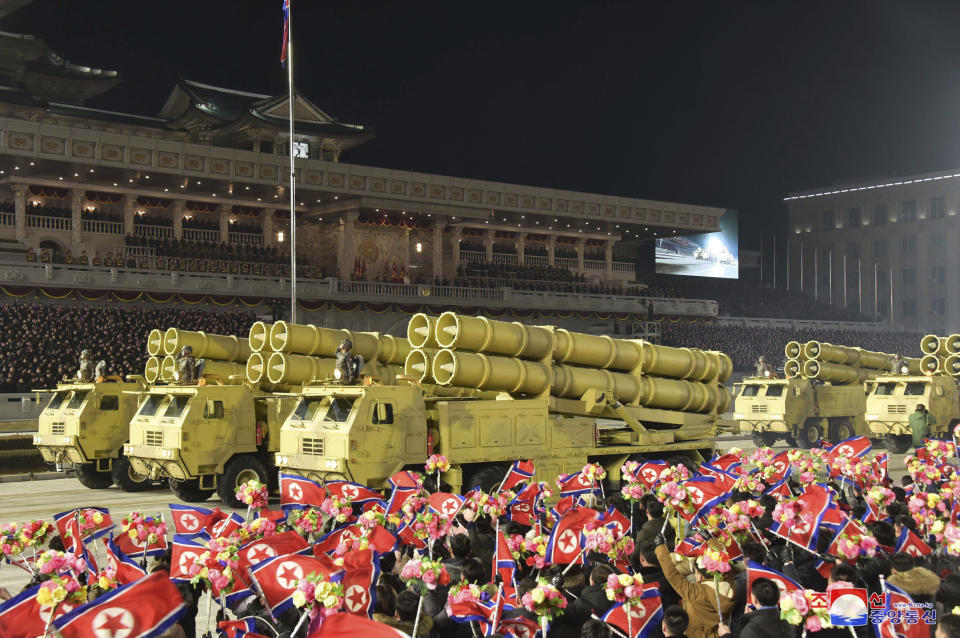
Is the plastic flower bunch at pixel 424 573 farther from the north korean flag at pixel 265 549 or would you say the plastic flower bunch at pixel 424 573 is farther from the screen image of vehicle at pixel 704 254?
the screen image of vehicle at pixel 704 254

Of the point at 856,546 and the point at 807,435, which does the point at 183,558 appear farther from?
the point at 807,435

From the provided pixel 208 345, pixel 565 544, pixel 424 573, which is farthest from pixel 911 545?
pixel 208 345

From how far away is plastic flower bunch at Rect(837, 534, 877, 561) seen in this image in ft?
25.7

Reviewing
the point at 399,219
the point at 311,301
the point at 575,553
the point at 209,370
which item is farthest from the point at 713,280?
the point at 575,553

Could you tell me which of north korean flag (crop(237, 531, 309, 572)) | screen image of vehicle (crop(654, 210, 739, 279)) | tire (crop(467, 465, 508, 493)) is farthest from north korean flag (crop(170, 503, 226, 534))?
screen image of vehicle (crop(654, 210, 739, 279))

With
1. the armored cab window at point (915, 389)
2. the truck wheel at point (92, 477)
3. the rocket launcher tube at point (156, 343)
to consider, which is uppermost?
the rocket launcher tube at point (156, 343)

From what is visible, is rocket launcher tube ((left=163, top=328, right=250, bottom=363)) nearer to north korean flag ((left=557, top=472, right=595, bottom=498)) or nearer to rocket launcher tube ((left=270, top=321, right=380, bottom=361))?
rocket launcher tube ((left=270, top=321, right=380, bottom=361))

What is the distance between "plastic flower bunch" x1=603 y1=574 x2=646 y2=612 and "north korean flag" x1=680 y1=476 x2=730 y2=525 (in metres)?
3.89

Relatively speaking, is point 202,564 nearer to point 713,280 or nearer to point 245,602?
point 245,602

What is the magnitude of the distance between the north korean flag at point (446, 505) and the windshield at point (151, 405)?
409 inches

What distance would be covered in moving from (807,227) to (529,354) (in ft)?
293

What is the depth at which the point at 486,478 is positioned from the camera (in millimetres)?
17094

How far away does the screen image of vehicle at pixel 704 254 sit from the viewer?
72.1 metres

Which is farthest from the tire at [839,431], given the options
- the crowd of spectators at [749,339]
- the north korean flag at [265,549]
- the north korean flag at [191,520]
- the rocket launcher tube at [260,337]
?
→ the north korean flag at [265,549]
